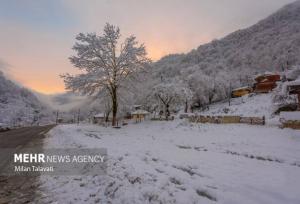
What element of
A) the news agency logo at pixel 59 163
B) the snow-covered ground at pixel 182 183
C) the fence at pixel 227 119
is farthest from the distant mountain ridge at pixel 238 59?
the snow-covered ground at pixel 182 183

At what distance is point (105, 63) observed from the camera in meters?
34.2

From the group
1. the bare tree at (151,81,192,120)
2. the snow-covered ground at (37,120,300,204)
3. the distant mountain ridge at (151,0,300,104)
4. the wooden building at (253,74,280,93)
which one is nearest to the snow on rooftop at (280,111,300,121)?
the snow-covered ground at (37,120,300,204)

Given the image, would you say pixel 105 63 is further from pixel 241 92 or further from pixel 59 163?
pixel 241 92

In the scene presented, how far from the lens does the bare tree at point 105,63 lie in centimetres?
3294

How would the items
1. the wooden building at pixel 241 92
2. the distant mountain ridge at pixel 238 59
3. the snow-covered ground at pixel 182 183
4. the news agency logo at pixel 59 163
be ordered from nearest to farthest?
the snow-covered ground at pixel 182 183 < the news agency logo at pixel 59 163 < the distant mountain ridge at pixel 238 59 < the wooden building at pixel 241 92

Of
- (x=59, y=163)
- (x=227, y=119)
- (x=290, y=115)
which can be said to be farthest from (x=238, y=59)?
(x=59, y=163)

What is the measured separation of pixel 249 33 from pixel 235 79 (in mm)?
100710

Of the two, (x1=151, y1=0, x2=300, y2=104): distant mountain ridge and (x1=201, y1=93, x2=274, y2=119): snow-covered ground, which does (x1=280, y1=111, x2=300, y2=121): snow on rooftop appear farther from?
(x1=151, y1=0, x2=300, y2=104): distant mountain ridge

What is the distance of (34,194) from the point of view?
24.8 ft

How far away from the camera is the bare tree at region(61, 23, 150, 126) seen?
108 ft

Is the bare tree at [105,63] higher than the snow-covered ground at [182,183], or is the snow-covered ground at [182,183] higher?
the bare tree at [105,63]

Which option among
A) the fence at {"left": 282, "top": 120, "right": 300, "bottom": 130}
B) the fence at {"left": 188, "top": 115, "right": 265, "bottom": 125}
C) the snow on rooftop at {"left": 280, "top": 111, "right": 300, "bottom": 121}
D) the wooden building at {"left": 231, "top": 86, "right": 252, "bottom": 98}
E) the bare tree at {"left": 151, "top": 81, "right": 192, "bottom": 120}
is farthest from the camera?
the wooden building at {"left": 231, "top": 86, "right": 252, "bottom": 98}

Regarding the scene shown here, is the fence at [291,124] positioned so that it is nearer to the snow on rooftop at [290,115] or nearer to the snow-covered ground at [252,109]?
the snow on rooftop at [290,115]

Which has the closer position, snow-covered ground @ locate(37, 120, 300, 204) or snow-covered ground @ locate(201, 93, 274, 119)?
snow-covered ground @ locate(37, 120, 300, 204)
